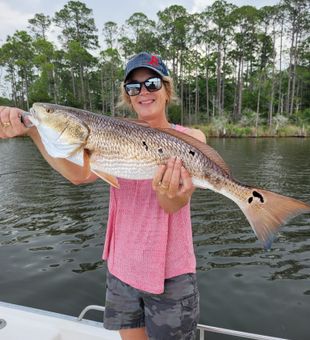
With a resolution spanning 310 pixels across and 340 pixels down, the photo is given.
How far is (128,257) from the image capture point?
214 cm

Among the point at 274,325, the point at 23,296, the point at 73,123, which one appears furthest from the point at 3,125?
the point at 274,325

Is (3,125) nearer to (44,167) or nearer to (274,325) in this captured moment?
(274,325)

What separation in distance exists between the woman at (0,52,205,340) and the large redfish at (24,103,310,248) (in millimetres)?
103

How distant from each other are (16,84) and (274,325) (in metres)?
65.4

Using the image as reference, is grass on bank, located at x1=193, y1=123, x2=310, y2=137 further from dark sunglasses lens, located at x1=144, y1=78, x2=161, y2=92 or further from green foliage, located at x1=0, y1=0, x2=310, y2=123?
dark sunglasses lens, located at x1=144, y1=78, x2=161, y2=92

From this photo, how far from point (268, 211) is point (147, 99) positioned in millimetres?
1094

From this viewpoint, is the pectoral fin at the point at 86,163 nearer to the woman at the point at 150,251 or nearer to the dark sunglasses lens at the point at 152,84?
the woman at the point at 150,251

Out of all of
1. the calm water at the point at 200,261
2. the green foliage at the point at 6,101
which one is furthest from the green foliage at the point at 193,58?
the calm water at the point at 200,261

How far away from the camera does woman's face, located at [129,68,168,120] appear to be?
2332 mm

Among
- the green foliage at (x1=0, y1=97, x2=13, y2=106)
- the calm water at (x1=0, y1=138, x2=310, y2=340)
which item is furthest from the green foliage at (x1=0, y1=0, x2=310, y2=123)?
the calm water at (x1=0, y1=138, x2=310, y2=340)

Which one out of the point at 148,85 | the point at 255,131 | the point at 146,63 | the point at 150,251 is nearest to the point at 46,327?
the point at 150,251

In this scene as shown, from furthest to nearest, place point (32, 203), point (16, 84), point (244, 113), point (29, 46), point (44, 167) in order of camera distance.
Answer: point (16, 84) < point (29, 46) < point (244, 113) < point (44, 167) < point (32, 203)

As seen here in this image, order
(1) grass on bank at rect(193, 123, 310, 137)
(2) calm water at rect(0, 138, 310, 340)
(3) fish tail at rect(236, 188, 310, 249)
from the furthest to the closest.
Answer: (1) grass on bank at rect(193, 123, 310, 137), (2) calm water at rect(0, 138, 310, 340), (3) fish tail at rect(236, 188, 310, 249)

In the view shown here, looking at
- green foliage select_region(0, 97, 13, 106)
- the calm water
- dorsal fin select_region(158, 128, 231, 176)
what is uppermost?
green foliage select_region(0, 97, 13, 106)
